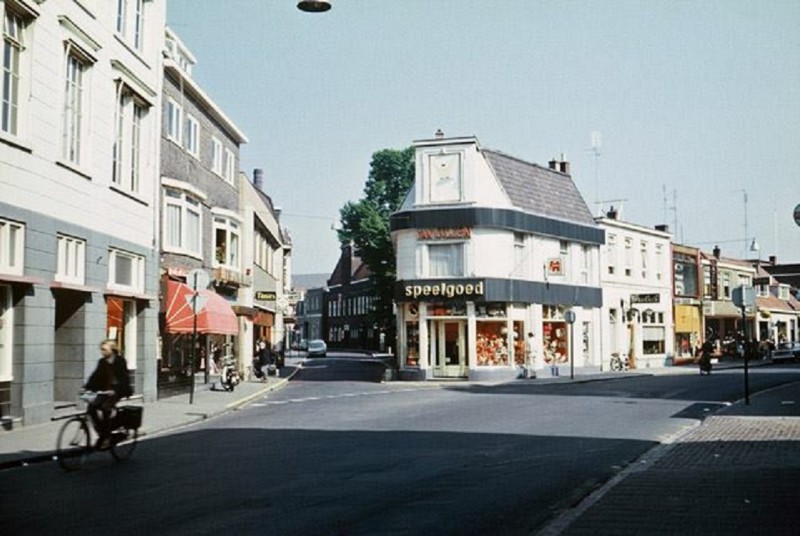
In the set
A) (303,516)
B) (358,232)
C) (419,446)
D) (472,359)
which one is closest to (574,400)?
(419,446)

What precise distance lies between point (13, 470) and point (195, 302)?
11.1m

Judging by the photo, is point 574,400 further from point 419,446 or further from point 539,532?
point 539,532

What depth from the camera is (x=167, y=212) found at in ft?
89.6

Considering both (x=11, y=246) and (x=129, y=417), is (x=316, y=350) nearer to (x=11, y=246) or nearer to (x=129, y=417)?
(x=11, y=246)

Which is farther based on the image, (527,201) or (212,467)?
(527,201)

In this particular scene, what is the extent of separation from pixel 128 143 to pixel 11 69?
6.22m

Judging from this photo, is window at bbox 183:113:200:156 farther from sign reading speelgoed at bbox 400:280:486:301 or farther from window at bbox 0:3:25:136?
window at bbox 0:3:25:136

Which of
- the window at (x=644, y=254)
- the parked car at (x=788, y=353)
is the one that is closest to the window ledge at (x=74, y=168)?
the window at (x=644, y=254)

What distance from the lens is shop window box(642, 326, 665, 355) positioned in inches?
1993

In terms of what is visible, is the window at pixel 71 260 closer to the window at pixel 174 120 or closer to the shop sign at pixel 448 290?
the window at pixel 174 120

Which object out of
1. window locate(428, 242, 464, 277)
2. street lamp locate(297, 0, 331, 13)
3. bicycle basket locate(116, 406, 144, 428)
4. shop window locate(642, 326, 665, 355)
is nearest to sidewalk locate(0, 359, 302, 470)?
bicycle basket locate(116, 406, 144, 428)

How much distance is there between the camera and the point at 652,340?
2025 inches

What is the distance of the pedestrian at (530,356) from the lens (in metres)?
38.6

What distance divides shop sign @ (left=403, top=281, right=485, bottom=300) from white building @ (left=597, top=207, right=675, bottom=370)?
37.5ft
